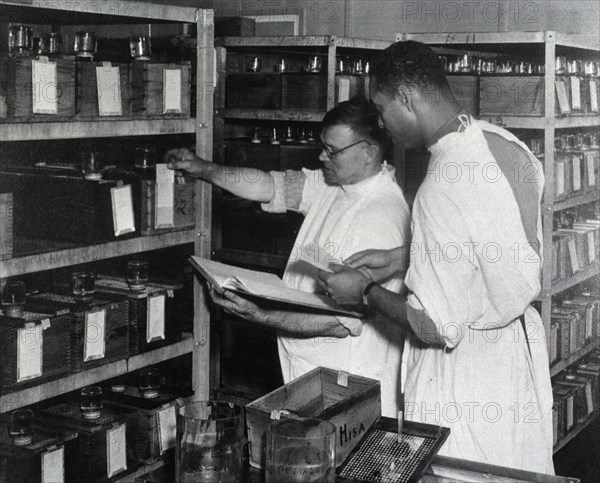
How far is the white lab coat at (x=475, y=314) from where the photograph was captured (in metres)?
2.36

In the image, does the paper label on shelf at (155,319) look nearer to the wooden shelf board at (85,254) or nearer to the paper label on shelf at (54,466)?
the wooden shelf board at (85,254)

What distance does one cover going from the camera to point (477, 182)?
2.41 meters

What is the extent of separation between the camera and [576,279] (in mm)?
5125

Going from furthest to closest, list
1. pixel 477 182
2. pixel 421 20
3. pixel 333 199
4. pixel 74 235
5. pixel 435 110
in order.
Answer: pixel 421 20, pixel 333 199, pixel 74 235, pixel 435 110, pixel 477 182

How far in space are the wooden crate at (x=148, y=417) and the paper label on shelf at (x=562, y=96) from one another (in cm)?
287

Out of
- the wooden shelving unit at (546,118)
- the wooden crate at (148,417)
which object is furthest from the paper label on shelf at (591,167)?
the wooden crate at (148,417)

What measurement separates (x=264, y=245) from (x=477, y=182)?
8.83 ft

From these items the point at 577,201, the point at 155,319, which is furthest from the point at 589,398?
the point at 155,319

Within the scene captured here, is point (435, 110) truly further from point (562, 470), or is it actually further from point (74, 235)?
point (562, 470)

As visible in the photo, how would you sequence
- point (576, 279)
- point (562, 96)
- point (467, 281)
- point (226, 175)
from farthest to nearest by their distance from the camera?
point (576, 279)
point (562, 96)
point (226, 175)
point (467, 281)

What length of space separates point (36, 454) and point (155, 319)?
2.29 ft

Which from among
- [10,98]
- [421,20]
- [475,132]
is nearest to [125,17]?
[10,98]

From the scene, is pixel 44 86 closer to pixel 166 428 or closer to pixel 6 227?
pixel 6 227

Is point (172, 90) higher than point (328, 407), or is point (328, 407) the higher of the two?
point (172, 90)
